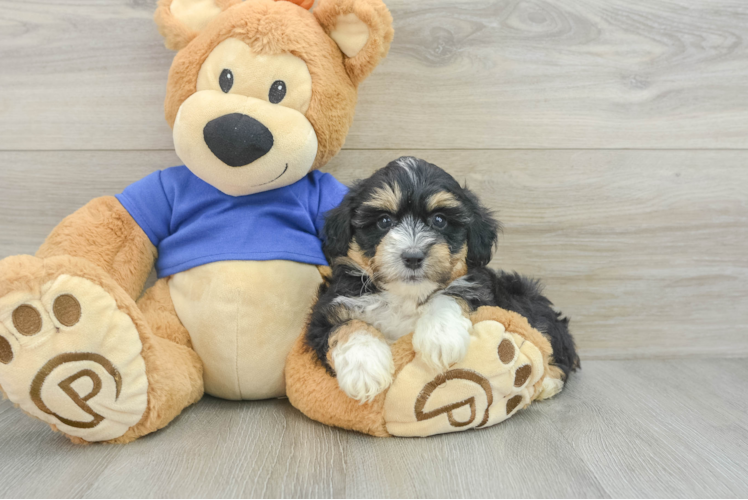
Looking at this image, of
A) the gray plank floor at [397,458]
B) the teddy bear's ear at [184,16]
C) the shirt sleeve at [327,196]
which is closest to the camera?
the gray plank floor at [397,458]

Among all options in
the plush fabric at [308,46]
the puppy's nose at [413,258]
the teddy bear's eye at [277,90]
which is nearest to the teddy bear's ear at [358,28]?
the plush fabric at [308,46]

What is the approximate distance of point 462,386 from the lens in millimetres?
1469

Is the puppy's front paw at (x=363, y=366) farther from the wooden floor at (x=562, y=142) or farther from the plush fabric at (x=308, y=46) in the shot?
the plush fabric at (x=308, y=46)

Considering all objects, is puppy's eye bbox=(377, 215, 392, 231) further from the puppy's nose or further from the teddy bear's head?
the teddy bear's head

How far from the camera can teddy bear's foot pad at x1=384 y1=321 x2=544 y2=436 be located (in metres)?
1.46

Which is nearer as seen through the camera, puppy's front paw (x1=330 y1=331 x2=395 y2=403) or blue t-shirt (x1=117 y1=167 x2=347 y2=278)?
puppy's front paw (x1=330 y1=331 x2=395 y2=403)

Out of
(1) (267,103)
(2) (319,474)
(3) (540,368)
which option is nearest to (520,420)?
(3) (540,368)

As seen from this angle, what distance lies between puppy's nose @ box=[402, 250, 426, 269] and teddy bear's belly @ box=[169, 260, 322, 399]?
1.59 feet

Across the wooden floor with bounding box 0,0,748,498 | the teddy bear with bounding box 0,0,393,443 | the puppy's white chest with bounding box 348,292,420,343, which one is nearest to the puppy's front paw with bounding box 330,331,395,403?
the puppy's white chest with bounding box 348,292,420,343

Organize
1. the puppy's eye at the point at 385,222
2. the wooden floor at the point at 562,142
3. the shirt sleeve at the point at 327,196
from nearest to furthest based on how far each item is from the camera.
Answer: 1. the puppy's eye at the point at 385,222
2. the shirt sleeve at the point at 327,196
3. the wooden floor at the point at 562,142

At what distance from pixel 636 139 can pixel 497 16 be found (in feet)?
2.46

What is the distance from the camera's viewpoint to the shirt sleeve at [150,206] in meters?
1.77

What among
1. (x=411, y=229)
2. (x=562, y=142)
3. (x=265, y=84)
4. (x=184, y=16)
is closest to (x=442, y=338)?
(x=411, y=229)

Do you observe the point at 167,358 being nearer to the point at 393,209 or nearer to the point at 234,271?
the point at 234,271
